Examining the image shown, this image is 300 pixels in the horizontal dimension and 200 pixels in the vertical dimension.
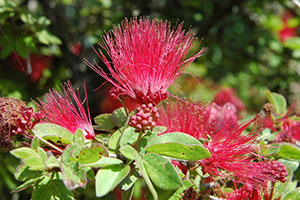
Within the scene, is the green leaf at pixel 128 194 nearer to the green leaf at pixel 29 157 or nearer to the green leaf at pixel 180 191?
the green leaf at pixel 180 191

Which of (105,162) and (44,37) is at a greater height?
(44,37)

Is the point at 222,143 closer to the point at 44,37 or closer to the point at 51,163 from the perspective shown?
the point at 51,163

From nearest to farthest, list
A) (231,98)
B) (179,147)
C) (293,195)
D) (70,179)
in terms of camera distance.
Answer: (70,179)
(179,147)
(293,195)
(231,98)

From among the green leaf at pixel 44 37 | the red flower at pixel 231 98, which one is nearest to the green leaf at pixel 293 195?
the green leaf at pixel 44 37

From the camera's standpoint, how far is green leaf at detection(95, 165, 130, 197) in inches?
36.0

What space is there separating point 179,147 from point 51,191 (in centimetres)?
43

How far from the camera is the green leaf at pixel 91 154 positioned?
0.94m

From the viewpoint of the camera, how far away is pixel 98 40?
1.98 m

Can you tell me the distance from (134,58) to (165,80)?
0.49 feet

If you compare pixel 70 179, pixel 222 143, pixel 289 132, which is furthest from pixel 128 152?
pixel 289 132

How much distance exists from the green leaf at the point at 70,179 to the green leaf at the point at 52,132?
150 millimetres

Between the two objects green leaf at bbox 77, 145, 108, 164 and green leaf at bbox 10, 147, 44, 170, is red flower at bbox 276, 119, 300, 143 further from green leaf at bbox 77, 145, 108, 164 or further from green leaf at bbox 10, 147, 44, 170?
green leaf at bbox 10, 147, 44, 170

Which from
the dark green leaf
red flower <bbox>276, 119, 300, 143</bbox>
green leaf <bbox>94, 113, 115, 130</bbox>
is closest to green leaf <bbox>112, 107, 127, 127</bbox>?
green leaf <bbox>94, 113, 115, 130</bbox>

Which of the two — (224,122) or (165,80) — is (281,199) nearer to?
(224,122)
